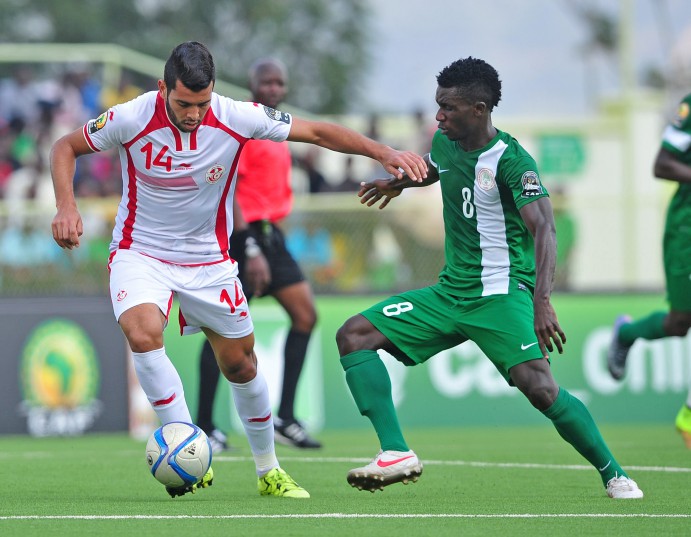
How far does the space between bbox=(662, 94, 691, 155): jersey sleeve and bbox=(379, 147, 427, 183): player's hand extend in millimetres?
3844

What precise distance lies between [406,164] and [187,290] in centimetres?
133

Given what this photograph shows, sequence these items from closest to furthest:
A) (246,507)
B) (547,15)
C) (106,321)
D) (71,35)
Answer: (246,507) → (106,321) → (71,35) → (547,15)

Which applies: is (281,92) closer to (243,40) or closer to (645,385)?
(645,385)

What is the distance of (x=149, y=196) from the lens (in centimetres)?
695

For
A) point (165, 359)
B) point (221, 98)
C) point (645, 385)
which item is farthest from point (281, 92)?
point (645, 385)

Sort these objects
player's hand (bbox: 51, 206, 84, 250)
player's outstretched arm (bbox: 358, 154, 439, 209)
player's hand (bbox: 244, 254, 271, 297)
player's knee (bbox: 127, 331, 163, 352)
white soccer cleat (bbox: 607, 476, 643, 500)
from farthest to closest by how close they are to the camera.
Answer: player's hand (bbox: 244, 254, 271, 297) → player's outstretched arm (bbox: 358, 154, 439, 209) → white soccer cleat (bbox: 607, 476, 643, 500) → player's knee (bbox: 127, 331, 163, 352) → player's hand (bbox: 51, 206, 84, 250)

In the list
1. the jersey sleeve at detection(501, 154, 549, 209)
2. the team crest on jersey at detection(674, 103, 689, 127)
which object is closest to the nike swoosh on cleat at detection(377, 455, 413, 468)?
the jersey sleeve at detection(501, 154, 549, 209)

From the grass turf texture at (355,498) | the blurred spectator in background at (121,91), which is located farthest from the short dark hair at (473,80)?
the blurred spectator in background at (121,91)

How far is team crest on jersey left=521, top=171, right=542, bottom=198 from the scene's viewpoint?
663cm

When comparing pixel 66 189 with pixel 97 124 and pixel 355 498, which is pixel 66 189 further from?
pixel 355 498

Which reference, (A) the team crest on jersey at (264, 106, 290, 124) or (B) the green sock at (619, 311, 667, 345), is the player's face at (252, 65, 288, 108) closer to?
(A) the team crest on jersey at (264, 106, 290, 124)

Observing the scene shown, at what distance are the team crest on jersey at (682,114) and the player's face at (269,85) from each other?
2.86 metres

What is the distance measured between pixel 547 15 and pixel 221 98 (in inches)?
1145

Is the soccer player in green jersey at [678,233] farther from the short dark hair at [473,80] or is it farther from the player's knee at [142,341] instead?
the player's knee at [142,341]
